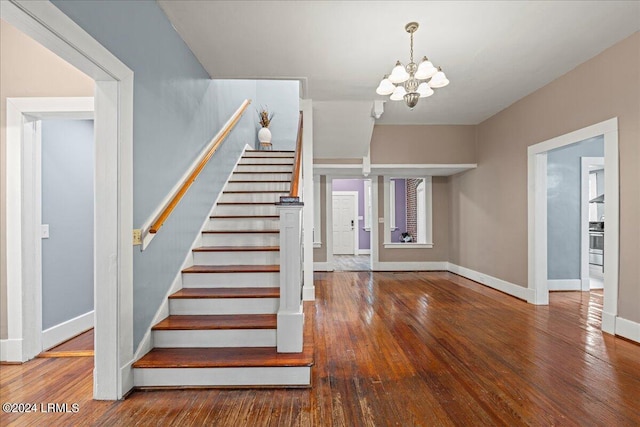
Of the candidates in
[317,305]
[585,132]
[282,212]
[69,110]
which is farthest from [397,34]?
[317,305]

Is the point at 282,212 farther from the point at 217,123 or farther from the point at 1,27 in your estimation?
the point at 1,27

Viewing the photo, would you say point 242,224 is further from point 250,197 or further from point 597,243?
point 597,243

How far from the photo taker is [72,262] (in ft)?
10.8

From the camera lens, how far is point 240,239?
12.0 feet

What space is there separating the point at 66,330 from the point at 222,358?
1.91 metres

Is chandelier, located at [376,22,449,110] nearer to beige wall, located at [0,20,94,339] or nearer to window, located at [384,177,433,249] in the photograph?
beige wall, located at [0,20,94,339]

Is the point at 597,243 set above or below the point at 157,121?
below

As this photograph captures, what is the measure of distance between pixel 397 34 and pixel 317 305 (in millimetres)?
3233

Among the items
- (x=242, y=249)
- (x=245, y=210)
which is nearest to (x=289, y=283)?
(x=242, y=249)

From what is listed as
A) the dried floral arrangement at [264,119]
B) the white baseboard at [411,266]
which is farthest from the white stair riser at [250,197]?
the white baseboard at [411,266]

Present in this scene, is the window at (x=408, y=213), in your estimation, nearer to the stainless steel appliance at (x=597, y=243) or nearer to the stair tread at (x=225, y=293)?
the stainless steel appliance at (x=597, y=243)

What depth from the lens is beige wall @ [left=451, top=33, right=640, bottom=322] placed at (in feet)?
10.0

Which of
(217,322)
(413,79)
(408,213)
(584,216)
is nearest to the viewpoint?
(217,322)

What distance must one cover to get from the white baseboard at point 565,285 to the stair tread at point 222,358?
15.3ft
